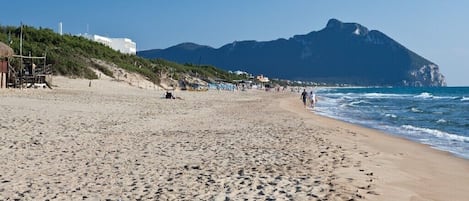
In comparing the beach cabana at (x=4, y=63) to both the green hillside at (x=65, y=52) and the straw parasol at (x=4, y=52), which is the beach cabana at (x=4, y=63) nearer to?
the straw parasol at (x=4, y=52)

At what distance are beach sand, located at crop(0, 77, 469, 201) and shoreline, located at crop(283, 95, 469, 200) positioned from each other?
21 mm

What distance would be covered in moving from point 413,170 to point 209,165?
12.1 feet

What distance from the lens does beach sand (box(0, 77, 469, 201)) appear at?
6.19 metres

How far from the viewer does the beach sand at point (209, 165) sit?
20.3ft

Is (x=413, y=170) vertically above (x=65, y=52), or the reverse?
(x=65, y=52)

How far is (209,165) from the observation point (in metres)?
8.07

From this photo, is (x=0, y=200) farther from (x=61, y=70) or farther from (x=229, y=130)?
(x=61, y=70)

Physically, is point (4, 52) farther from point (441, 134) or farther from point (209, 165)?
point (209, 165)

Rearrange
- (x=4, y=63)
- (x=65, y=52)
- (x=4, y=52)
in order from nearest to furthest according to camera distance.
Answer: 1. (x=4, y=63)
2. (x=4, y=52)
3. (x=65, y=52)

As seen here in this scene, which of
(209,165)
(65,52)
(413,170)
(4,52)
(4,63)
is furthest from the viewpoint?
(65,52)

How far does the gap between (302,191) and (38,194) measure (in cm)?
327

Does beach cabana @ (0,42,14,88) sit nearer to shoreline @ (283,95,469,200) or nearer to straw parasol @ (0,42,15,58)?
straw parasol @ (0,42,15,58)

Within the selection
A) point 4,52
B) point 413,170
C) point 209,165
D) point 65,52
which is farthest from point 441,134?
point 65,52

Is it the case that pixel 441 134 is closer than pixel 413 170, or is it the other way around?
pixel 413 170
